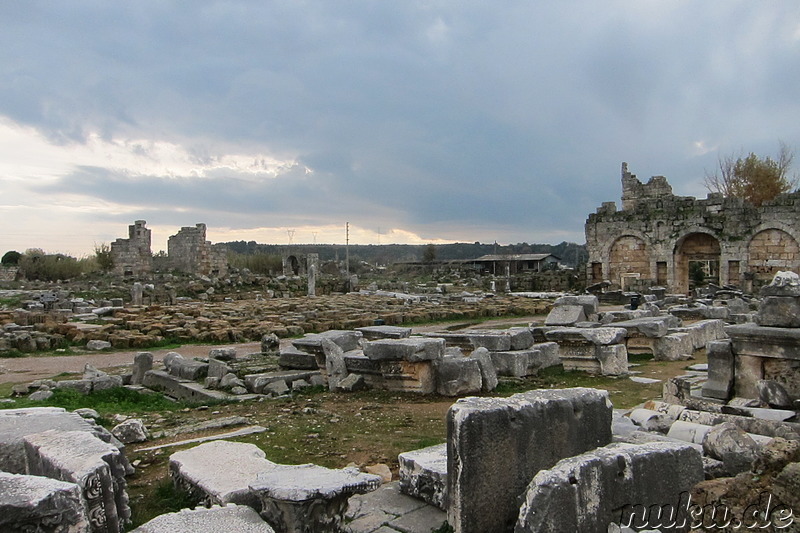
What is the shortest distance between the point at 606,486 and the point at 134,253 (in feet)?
132

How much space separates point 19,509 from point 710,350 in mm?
7828

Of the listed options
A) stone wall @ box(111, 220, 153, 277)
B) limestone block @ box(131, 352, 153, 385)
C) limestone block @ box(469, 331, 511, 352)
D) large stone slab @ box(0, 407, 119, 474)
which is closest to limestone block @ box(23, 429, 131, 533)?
large stone slab @ box(0, 407, 119, 474)

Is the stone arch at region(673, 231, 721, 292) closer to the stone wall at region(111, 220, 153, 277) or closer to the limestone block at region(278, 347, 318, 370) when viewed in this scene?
the limestone block at region(278, 347, 318, 370)

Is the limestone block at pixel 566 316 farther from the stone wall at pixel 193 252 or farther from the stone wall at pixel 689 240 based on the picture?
the stone wall at pixel 193 252

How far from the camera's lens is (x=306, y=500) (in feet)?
12.0

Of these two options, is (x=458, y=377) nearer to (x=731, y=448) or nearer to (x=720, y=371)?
(x=720, y=371)

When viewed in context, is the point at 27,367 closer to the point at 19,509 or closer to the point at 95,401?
the point at 95,401

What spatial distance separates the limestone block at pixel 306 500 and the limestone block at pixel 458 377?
5.12 meters

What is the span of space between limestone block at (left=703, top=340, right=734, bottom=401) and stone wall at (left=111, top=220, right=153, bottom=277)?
37.0 m

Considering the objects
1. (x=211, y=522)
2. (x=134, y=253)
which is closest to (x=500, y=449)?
(x=211, y=522)

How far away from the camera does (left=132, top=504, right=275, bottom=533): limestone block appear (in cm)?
343

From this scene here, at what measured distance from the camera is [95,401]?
9328 millimetres

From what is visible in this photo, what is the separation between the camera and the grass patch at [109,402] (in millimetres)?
8586

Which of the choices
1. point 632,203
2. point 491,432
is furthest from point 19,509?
point 632,203
